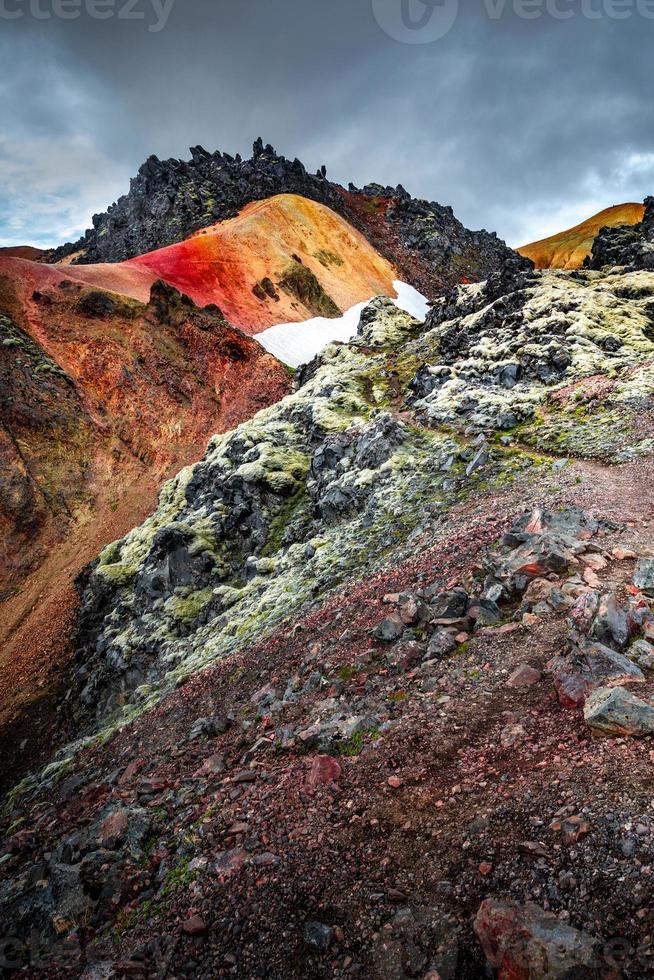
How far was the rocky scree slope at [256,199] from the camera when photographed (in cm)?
9969

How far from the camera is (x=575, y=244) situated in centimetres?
18088

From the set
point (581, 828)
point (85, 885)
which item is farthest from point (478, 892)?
point (85, 885)

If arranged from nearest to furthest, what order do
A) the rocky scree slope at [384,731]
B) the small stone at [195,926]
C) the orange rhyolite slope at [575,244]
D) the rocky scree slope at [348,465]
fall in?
1. the rocky scree slope at [384,731]
2. the small stone at [195,926]
3. the rocky scree slope at [348,465]
4. the orange rhyolite slope at [575,244]

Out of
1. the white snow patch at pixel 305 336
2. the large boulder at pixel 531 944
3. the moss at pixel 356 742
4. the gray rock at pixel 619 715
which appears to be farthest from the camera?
the white snow patch at pixel 305 336

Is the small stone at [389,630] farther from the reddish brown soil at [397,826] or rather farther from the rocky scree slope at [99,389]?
the rocky scree slope at [99,389]

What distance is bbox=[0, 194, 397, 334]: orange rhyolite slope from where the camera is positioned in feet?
197

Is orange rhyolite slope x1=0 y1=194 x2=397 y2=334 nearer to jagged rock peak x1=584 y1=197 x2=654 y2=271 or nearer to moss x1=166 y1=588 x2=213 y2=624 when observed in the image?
jagged rock peak x1=584 y1=197 x2=654 y2=271

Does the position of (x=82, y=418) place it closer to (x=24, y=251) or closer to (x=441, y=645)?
(x=441, y=645)

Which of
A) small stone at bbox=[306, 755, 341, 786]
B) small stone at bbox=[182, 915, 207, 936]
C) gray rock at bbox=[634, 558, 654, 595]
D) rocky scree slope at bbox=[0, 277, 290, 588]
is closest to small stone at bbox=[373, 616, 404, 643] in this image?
small stone at bbox=[306, 755, 341, 786]

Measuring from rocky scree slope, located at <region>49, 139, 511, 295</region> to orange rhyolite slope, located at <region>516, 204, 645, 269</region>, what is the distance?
65.1 metres

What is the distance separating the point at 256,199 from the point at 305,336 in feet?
182

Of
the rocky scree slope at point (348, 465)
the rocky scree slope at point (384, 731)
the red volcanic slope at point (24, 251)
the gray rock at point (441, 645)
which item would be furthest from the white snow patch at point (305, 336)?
the red volcanic slope at point (24, 251)

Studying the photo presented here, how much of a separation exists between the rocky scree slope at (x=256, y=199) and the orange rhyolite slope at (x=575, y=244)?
6506 cm

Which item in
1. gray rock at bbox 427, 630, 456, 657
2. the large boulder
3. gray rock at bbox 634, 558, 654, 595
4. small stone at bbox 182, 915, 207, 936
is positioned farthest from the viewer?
gray rock at bbox 427, 630, 456, 657
